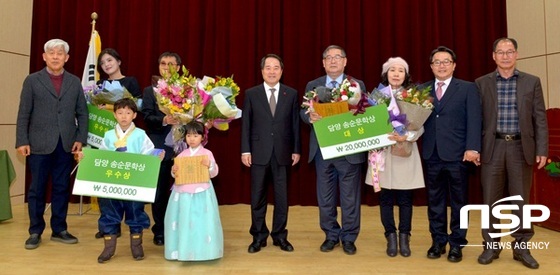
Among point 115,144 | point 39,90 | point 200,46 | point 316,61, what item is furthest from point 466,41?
point 39,90

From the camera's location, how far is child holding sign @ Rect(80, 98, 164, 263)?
114 inches

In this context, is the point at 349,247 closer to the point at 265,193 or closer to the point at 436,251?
the point at 436,251

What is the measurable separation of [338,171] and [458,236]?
0.99 meters

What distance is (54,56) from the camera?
10.7ft

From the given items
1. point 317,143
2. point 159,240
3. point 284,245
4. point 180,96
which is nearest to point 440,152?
point 317,143

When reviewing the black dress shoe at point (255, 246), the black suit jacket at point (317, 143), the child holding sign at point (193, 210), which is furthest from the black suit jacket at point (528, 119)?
the child holding sign at point (193, 210)

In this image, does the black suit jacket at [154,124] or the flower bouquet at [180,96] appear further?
the black suit jacket at [154,124]

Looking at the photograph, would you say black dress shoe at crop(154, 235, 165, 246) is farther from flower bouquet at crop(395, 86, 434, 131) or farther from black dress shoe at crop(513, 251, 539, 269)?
black dress shoe at crop(513, 251, 539, 269)

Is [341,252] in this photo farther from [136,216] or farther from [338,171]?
[136,216]

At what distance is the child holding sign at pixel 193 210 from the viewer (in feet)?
9.23

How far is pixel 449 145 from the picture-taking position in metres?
2.88

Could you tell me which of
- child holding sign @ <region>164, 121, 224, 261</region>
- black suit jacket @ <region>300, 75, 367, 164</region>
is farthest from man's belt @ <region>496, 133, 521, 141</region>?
child holding sign @ <region>164, 121, 224, 261</region>

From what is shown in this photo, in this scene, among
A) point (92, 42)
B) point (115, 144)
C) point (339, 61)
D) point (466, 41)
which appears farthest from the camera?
point (466, 41)

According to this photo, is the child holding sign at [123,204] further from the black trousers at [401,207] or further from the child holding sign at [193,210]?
the black trousers at [401,207]
